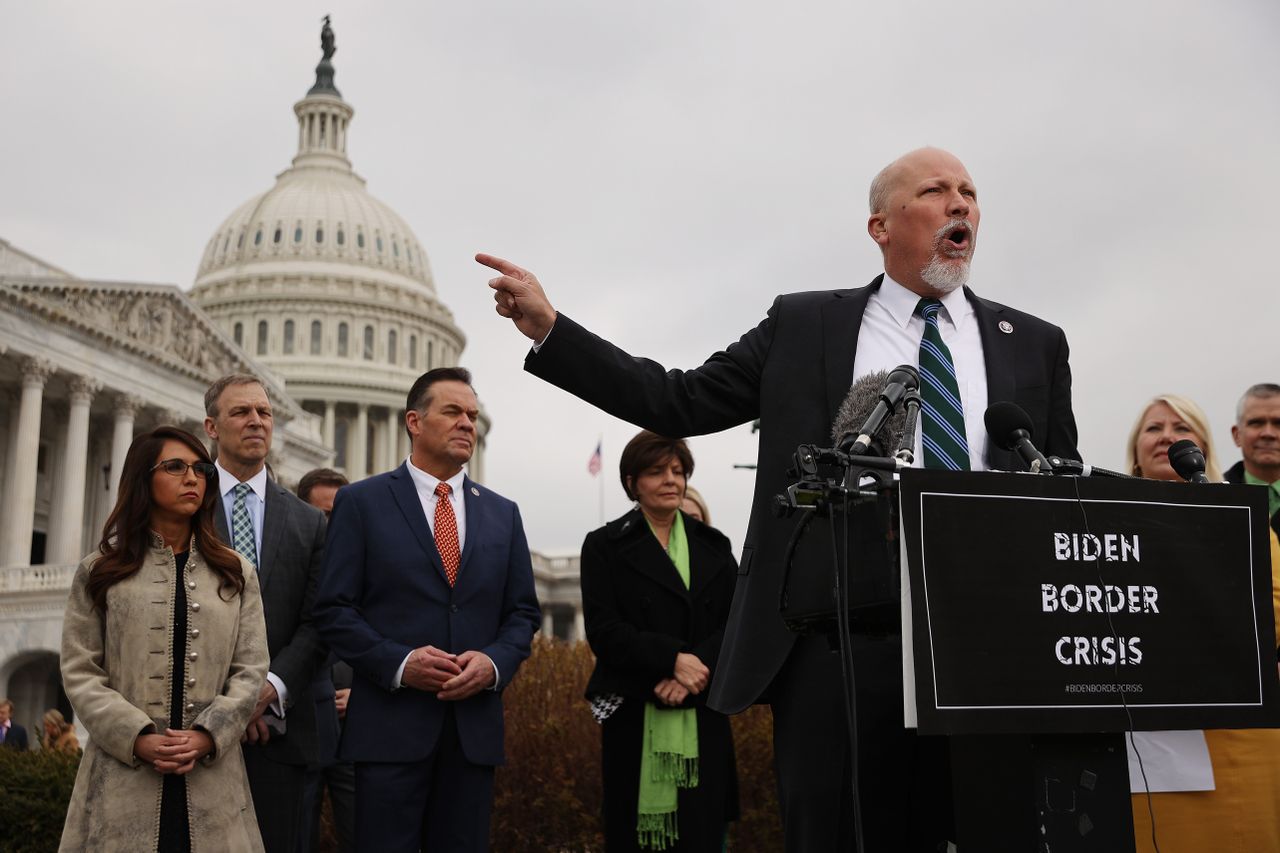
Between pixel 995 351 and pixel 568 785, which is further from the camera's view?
pixel 568 785

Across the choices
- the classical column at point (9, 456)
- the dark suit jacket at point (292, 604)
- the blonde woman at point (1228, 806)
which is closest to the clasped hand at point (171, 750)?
the dark suit jacket at point (292, 604)

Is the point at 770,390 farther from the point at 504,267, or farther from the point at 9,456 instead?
the point at 9,456

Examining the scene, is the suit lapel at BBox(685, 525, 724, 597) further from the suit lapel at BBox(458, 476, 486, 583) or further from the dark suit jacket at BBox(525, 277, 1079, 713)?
the dark suit jacket at BBox(525, 277, 1079, 713)

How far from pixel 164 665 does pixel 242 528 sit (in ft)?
4.30

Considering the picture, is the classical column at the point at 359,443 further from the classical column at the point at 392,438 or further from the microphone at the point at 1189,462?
the microphone at the point at 1189,462

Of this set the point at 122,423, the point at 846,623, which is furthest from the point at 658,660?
the point at 122,423

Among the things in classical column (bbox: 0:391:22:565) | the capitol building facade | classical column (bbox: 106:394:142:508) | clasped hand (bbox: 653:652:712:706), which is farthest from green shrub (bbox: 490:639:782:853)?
classical column (bbox: 106:394:142:508)

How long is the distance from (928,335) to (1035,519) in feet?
3.33

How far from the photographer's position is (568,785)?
9055mm

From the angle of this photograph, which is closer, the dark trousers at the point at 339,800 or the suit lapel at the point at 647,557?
the suit lapel at the point at 647,557

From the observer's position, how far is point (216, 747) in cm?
512

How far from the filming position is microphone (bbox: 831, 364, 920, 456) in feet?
10.2

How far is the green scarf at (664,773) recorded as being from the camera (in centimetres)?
642

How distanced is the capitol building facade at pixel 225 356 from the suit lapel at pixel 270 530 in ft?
118
